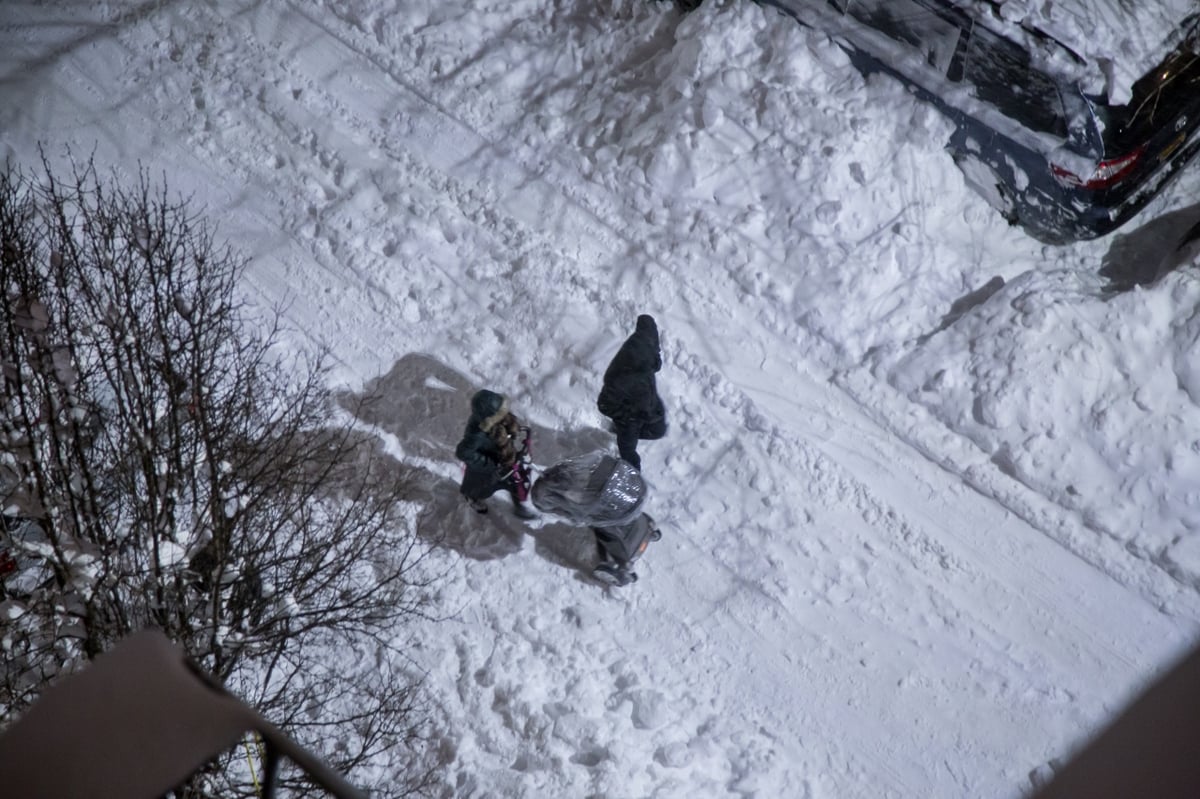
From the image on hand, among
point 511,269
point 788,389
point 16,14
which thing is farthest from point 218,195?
point 788,389

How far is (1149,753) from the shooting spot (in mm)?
2355

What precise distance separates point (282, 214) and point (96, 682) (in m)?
7.16

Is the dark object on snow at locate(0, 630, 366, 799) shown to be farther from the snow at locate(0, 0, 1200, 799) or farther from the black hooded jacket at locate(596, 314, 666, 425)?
the black hooded jacket at locate(596, 314, 666, 425)

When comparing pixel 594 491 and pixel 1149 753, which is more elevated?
pixel 1149 753

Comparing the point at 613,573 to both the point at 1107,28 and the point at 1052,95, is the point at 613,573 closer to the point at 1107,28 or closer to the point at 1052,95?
the point at 1052,95

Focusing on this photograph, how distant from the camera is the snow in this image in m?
7.57

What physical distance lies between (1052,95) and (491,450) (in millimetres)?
5578

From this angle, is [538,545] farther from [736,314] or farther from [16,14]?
[16,14]

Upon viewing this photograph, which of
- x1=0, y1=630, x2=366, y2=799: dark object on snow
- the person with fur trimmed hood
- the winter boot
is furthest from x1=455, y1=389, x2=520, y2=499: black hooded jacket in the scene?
x1=0, y1=630, x2=366, y2=799: dark object on snow

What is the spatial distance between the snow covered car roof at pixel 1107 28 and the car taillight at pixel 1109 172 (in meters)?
0.50

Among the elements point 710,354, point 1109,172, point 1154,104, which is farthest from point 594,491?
point 1154,104

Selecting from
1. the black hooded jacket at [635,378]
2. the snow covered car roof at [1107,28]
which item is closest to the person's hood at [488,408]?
the black hooded jacket at [635,378]

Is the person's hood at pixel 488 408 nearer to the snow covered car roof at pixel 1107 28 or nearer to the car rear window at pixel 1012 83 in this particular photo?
the car rear window at pixel 1012 83

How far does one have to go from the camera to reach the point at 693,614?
314 inches
